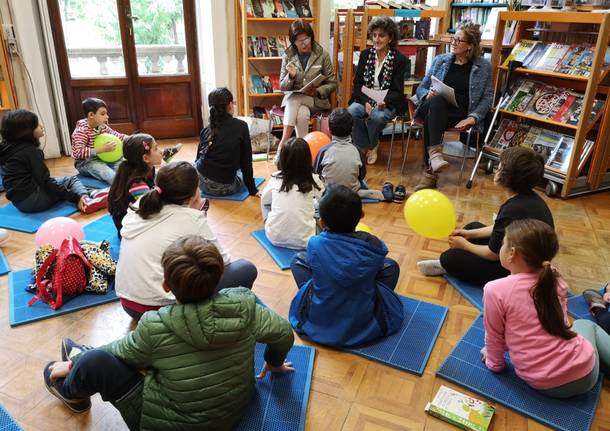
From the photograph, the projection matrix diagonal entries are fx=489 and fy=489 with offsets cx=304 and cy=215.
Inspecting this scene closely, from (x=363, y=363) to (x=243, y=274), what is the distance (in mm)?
709

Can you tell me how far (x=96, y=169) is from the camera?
13.7 ft

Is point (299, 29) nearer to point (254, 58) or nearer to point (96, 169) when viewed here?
point (254, 58)

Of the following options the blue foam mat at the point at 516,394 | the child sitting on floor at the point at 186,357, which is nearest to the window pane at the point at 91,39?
the child sitting on floor at the point at 186,357

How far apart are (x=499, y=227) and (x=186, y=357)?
1.65 m

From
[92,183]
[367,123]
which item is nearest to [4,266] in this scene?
[92,183]

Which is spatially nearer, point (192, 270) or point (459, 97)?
point (192, 270)

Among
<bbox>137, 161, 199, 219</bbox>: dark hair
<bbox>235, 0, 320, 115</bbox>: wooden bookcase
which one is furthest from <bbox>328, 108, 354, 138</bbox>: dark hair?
<bbox>235, 0, 320, 115</bbox>: wooden bookcase

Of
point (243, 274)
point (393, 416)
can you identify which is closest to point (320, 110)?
point (243, 274)

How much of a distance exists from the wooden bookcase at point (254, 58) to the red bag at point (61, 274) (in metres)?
3.09

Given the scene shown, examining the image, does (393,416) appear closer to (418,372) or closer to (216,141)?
(418,372)

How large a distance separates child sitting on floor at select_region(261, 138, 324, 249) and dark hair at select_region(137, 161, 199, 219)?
91 centimetres

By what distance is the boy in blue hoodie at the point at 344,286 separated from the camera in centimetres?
212

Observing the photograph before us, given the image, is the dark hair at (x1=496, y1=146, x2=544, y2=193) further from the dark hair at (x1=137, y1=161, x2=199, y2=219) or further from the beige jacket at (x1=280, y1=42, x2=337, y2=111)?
the beige jacket at (x1=280, y1=42, x2=337, y2=111)

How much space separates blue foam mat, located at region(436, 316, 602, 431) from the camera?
1863 mm
